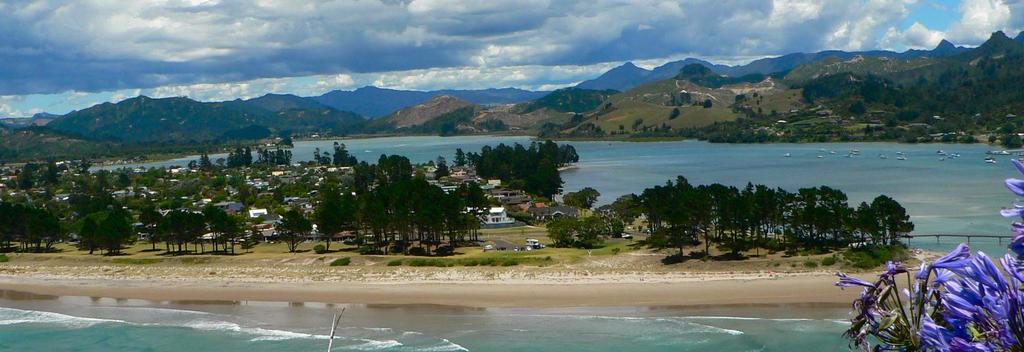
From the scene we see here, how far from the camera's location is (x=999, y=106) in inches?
7200

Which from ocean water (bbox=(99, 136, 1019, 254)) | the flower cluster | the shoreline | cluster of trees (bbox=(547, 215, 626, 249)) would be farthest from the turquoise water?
the flower cluster

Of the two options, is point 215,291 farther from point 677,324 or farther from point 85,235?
point 677,324

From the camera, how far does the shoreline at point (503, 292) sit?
32000mm

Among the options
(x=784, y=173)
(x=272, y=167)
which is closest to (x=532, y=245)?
(x=784, y=173)

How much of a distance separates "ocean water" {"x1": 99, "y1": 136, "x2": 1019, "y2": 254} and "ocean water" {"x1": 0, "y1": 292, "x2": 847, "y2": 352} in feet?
61.1

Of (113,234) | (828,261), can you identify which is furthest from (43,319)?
(828,261)

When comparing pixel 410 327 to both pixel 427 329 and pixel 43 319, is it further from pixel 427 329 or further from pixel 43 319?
pixel 43 319

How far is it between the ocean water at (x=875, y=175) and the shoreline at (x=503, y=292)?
13.3 m

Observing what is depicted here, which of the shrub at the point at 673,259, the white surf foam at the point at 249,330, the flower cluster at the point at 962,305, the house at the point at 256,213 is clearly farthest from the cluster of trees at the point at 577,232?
the flower cluster at the point at 962,305

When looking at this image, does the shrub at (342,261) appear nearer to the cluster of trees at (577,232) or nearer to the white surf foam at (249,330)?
the cluster of trees at (577,232)

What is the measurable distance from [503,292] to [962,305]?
101ft

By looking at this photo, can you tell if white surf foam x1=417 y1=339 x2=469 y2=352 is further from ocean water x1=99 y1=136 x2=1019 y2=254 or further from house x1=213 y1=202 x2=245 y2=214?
house x1=213 y1=202 x2=245 y2=214

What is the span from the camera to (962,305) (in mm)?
4062

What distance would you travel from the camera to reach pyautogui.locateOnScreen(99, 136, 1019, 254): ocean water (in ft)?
173
